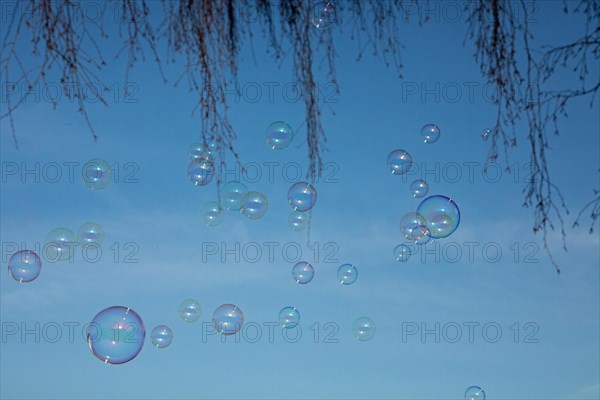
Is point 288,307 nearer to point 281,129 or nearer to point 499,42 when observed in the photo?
point 281,129

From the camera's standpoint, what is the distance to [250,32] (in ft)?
6.93

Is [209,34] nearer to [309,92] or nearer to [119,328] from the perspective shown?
[309,92]

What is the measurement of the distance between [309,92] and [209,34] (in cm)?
33

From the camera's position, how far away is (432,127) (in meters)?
8.17

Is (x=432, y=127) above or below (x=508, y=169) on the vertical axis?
above

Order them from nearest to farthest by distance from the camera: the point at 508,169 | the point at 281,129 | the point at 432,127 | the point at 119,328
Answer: the point at 508,169
the point at 119,328
the point at 281,129
the point at 432,127

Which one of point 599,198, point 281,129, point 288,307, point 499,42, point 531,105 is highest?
point 281,129

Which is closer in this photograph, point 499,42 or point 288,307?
point 499,42

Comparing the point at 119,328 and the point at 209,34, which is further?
the point at 119,328

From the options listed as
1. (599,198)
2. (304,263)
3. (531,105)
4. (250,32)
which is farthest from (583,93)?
(304,263)

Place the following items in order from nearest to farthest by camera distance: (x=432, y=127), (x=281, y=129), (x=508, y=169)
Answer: (x=508, y=169) → (x=281, y=129) → (x=432, y=127)

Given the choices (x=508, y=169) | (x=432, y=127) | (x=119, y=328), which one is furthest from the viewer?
(x=432, y=127)

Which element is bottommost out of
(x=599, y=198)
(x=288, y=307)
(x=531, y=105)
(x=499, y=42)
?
(x=288, y=307)

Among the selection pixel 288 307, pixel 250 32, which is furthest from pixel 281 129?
pixel 250 32
